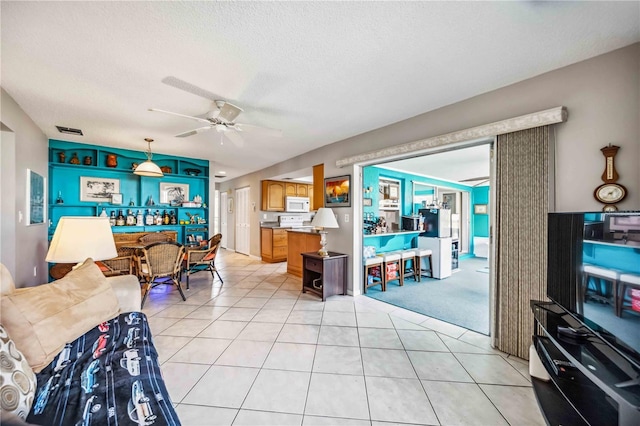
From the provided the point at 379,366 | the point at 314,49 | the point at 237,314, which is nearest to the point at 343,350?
the point at 379,366

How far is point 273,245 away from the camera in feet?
20.6

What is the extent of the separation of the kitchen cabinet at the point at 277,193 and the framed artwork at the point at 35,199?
12.7ft

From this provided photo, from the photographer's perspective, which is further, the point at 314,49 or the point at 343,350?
the point at 343,350

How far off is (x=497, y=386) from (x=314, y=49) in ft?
9.21

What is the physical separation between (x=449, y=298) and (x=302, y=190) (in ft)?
15.6

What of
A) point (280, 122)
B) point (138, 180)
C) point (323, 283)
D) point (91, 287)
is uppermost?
point (280, 122)

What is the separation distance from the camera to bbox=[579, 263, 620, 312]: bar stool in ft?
4.09

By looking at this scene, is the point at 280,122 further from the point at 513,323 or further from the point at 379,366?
the point at 513,323

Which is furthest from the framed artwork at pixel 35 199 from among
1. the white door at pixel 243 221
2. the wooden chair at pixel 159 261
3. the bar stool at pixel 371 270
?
the bar stool at pixel 371 270

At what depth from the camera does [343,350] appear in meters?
2.29

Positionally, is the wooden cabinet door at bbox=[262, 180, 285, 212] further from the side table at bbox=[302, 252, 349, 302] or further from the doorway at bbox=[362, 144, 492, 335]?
the side table at bbox=[302, 252, 349, 302]

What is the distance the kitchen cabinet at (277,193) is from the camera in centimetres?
650

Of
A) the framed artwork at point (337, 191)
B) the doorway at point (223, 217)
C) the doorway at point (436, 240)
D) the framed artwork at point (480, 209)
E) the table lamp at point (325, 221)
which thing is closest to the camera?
the doorway at point (436, 240)

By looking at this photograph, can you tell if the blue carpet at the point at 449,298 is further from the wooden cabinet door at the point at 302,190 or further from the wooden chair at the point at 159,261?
the wooden cabinet door at the point at 302,190
